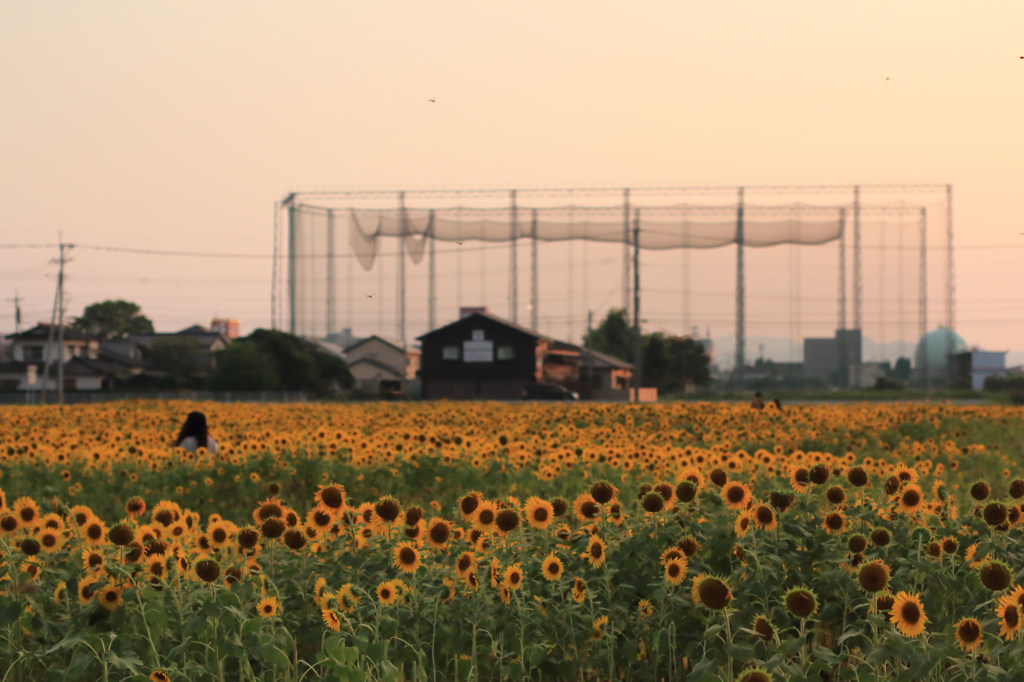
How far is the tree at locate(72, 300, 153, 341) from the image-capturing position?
11569 centimetres

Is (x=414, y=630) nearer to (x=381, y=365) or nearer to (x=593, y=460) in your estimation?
(x=593, y=460)

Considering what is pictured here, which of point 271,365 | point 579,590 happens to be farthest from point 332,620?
point 271,365

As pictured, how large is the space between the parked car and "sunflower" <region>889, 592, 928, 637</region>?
174ft

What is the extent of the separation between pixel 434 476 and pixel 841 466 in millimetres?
4604

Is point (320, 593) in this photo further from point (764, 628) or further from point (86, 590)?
point (764, 628)

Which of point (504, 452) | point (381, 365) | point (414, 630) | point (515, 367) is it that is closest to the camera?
point (414, 630)

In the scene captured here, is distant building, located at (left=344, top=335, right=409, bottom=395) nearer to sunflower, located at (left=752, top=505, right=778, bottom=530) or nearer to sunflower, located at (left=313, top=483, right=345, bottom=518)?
sunflower, located at (left=313, top=483, right=345, bottom=518)

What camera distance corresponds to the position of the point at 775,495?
507 cm

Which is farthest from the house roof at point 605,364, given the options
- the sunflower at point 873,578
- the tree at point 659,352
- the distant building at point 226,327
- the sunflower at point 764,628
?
the sunflower at point 873,578

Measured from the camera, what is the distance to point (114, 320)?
11738cm

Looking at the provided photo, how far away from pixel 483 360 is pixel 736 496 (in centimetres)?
5639

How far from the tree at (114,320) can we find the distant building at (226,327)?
29.6ft

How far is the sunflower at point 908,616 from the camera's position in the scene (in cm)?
→ 367

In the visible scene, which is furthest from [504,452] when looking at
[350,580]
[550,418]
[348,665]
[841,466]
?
[550,418]
